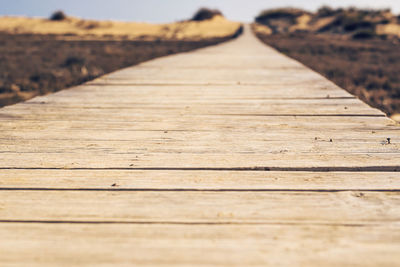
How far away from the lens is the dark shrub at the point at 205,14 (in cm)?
4640

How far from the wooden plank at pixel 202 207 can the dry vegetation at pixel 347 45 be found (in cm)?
290

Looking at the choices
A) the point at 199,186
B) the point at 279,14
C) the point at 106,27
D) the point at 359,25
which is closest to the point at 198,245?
the point at 199,186

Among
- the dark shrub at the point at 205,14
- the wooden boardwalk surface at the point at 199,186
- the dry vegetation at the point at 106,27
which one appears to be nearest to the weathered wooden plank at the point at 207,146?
the wooden boardwalk surface at the point at 199,186

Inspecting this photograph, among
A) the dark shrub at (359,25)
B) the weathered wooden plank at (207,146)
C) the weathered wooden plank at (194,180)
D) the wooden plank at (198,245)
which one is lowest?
the wooden plank at (198,245)

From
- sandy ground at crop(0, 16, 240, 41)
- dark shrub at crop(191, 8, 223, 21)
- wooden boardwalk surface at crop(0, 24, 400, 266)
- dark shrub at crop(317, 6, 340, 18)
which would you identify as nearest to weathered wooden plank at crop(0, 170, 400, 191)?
wooden boardwalk surface at crop(0, 24, 400, 266)

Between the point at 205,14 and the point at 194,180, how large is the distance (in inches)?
1943

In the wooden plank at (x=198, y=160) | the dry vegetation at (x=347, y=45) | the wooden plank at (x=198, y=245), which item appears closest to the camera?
the wooden plank at (x=198, y=245)

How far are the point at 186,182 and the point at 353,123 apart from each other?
132 cm

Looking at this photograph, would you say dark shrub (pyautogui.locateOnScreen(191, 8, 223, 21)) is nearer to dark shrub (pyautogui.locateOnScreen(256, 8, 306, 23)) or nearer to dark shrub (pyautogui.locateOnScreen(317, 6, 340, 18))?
dark shrub (pyautogui.locateOnScreen(256, 8, 306, 23))

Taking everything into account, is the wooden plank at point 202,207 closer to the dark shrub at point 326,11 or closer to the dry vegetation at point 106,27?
the dry vegetation at point 106,27

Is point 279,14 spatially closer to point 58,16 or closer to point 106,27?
point 106,27

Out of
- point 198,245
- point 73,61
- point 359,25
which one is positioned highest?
point 359,25

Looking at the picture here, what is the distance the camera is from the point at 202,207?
106cm

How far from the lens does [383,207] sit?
105 cm
